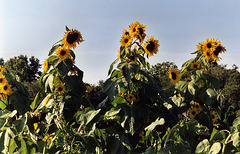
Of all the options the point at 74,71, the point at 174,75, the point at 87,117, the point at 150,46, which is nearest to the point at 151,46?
the point at 150,46

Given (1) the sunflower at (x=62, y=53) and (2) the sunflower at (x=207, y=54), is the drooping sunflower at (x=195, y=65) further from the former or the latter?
(1) the sunflower at (x=62, y=53)

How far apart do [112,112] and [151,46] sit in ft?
2.71

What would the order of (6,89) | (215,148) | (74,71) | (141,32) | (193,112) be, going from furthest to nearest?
(193,112) → (141,32) → (74,71) → (6,89) → (215,148)

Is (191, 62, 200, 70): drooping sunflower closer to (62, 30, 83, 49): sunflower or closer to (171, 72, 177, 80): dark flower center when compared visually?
(171, 72, 177, 80): dark flower center

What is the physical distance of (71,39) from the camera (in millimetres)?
2508

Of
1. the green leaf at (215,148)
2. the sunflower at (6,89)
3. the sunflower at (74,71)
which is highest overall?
the sunflower at (74,71)

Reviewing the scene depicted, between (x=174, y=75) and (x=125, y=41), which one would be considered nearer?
(x=125, y=41)

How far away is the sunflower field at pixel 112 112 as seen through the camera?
6.75 ft

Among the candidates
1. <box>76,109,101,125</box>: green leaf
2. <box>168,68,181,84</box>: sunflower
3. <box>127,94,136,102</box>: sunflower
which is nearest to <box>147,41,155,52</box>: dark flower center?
<box>168,68,181,84</box>: sunflower

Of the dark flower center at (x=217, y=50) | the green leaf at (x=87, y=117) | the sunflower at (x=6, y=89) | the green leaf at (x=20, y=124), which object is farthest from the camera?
the dark flower center at (x=217, y=50)

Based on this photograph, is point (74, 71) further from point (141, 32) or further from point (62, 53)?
point (141, 32)

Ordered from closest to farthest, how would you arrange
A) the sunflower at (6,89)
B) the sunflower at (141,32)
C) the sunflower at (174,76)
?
the sunflower at (6,89)
the sunflower at (141,32)
the sunflower at (174,76)

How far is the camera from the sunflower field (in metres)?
2.06

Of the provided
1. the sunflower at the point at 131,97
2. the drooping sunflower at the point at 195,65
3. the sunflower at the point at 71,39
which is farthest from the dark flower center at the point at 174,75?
the sunflower at the point at 71,39
